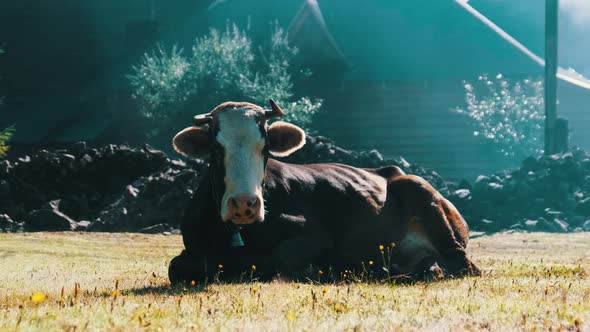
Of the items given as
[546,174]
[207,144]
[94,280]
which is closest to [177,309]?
[207,144]

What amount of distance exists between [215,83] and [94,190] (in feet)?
40.8

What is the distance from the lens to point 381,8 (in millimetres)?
45344

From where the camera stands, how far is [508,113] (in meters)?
41.5

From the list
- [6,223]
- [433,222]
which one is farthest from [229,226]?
[6,223]

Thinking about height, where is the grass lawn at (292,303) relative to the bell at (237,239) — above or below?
below

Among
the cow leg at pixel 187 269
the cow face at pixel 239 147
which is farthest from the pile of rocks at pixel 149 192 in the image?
the cow leg at pixel 187 269

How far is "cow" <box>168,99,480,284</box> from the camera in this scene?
7.95m

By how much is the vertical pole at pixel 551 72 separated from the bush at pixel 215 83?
29.3ft

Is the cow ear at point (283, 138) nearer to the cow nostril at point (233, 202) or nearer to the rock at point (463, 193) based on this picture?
the cow nostril at point (233, 202)

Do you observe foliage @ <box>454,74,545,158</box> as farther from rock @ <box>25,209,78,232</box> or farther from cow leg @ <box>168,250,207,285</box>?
cow leg @ <box>168,250,207,285</box>

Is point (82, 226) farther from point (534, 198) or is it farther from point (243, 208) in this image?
point (534, 198)

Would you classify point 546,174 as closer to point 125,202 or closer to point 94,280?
point 125,202

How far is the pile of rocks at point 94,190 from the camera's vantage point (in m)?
18.2

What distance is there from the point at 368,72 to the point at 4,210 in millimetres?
24327
